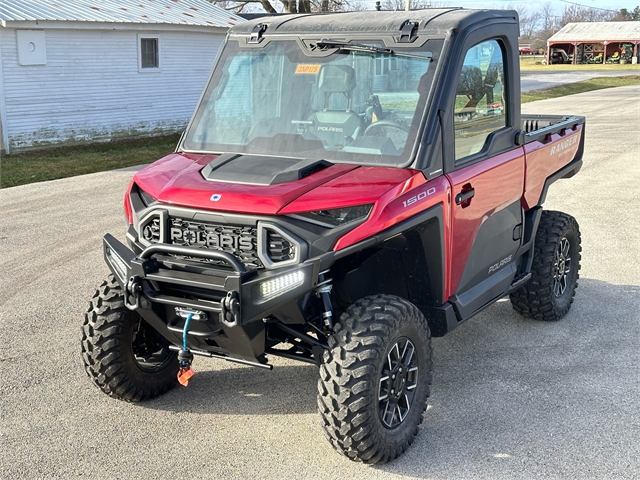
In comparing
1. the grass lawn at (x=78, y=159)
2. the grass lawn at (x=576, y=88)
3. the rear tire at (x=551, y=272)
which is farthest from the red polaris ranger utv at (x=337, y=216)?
the grass lawn at (x=576, y=88)

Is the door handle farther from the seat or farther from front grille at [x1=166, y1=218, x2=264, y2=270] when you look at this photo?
front grille at [x1=166, y1=218, x2=264, y2=270]

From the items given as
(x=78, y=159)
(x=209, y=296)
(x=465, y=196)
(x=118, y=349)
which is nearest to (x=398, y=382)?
(x=209, y=296)

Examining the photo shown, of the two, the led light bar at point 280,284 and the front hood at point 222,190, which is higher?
the front hood at point 222,190

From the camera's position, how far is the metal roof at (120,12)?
18.7m

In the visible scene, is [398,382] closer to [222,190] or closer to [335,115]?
[222,190]

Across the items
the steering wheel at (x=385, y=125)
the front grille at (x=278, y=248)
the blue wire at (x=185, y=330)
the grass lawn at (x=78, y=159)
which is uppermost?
the steering wheel at (x=385, y=125)

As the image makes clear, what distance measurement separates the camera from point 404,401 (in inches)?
180

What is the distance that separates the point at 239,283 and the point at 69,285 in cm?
429

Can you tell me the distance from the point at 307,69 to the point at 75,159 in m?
13.1

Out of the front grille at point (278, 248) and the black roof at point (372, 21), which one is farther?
the black roof at point (372, 21)

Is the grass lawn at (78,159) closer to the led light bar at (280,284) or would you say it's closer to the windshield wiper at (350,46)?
the windshield wiper at (350,46)

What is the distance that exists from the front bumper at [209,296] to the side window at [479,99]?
1.52 metres

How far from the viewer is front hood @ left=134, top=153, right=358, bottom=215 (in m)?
4.20

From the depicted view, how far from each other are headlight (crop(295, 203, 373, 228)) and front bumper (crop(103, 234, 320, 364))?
0.26m
